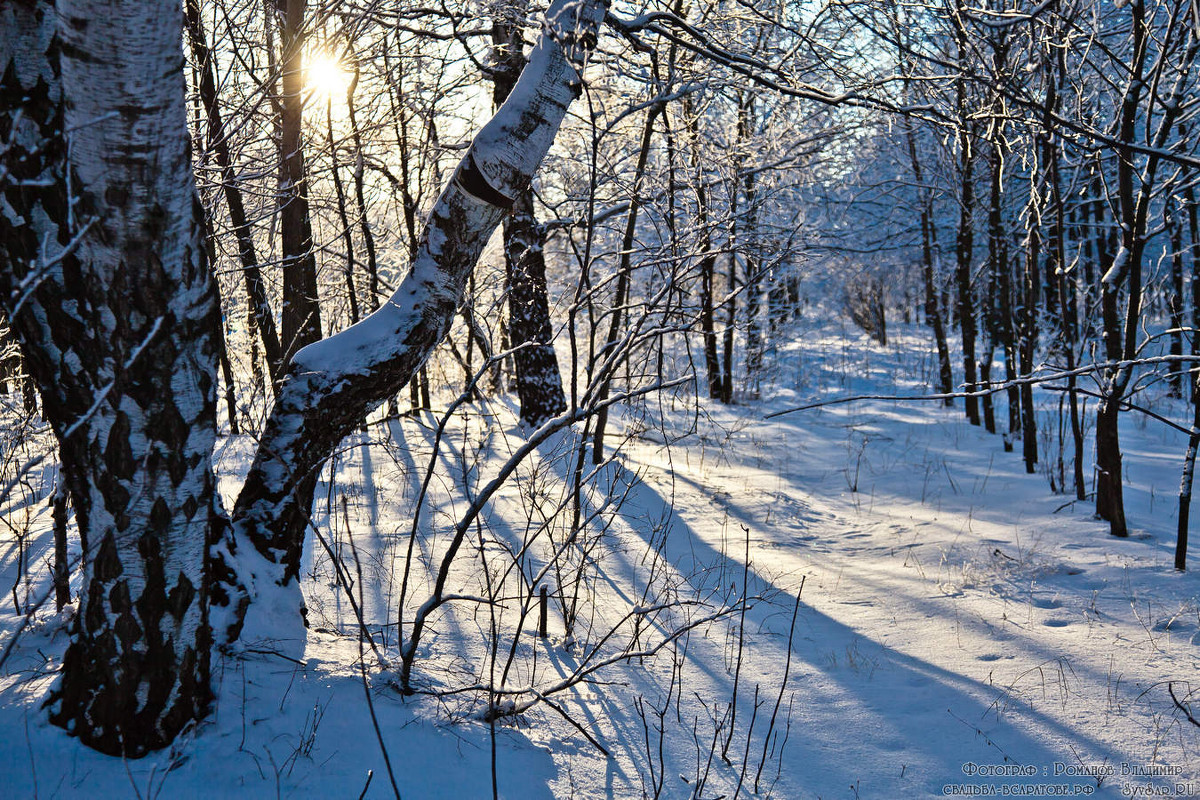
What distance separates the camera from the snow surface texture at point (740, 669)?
2.16 metres

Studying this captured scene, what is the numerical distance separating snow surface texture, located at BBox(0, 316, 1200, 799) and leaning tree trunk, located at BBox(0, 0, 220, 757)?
277mm

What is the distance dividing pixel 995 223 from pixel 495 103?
18.1 ft

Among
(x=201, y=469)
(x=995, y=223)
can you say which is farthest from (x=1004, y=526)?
(x=201, y=469)

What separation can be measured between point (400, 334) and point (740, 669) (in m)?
2.03

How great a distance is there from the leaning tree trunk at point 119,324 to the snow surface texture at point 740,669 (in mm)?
277

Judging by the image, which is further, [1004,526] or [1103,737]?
[1004,526]

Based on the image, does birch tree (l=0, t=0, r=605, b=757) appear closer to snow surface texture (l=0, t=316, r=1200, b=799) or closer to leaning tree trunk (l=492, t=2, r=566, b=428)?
snow surface texture (l=0, t=316, r=1200, b=799)

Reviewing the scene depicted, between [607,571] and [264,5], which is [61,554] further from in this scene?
[264,5]

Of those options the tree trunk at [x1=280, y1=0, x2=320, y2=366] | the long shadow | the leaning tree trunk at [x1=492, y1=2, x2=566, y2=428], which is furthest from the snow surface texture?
the leaning tree trunk at [x1=492, y1=2, x2=566, y2=428]

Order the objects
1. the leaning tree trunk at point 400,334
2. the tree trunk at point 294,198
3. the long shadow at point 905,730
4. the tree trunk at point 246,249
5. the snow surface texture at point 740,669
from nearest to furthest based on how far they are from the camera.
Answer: the snow surface texture at point 740,669, the long shadow at point 905,730, the leaning tree trunk at point 400,334, the tree trunk at point 294,198, the tree trunk at point 246,249

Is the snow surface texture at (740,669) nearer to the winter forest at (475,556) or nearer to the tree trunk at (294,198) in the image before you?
the winter forest at (475,556)

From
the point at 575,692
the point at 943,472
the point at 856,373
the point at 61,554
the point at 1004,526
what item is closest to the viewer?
the point at 61,554

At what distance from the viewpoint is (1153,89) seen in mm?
3586

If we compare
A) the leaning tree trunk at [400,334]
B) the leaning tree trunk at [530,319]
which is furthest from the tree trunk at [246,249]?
the leaning tree trunk at [530,319]
